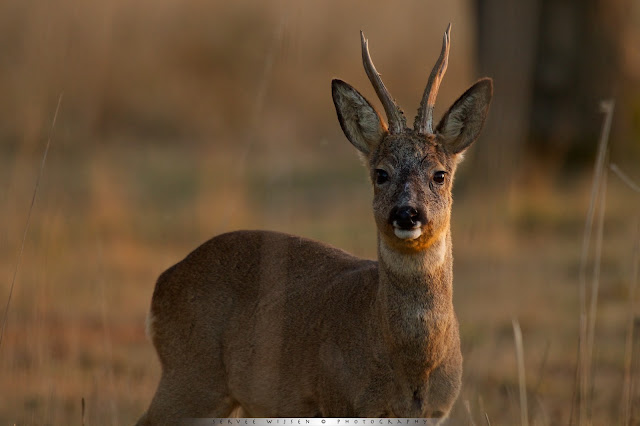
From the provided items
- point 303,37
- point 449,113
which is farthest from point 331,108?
point 449,113

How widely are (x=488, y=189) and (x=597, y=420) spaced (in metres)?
2.31

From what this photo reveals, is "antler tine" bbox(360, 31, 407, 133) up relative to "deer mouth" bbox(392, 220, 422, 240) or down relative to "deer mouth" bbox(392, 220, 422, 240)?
up

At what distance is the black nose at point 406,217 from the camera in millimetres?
5254

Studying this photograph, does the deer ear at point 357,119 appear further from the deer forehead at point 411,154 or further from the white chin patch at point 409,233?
the white chin patch at point 409,233

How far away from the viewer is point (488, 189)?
919 cm

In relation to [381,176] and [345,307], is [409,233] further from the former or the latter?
[345,307]

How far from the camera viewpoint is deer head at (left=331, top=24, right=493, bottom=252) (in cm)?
538

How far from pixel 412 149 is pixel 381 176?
0.19m

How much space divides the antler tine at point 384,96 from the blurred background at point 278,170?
1240 mm

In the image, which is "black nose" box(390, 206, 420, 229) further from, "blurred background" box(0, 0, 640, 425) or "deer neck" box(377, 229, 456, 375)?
"blurred background" box(0, 0, 640, 425)

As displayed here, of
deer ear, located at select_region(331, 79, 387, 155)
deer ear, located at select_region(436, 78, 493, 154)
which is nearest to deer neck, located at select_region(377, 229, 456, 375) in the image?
deer ear, located at select_region(436, 78, 493, 154)

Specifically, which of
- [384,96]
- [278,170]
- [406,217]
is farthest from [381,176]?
[278,170]

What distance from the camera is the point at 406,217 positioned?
525 centimetres

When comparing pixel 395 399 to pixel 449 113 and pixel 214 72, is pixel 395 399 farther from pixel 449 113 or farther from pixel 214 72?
pixel 214 72
